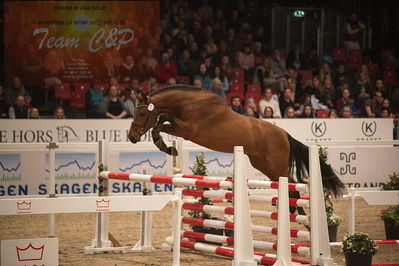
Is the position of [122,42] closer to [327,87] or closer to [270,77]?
[270,77]

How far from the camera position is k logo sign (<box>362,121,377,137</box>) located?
46.1 feet

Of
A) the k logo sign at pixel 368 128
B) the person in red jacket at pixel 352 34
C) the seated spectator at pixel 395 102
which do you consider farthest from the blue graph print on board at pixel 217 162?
the person in red jacket at pixel 352 34

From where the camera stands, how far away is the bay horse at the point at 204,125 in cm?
779

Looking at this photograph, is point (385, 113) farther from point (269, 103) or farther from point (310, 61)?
point (310, 61)

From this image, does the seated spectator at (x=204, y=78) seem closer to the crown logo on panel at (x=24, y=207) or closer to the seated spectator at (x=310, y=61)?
Answer: the seated spectator at (x=310, y=61)

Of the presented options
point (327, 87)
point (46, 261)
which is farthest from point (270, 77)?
point (46, 261)

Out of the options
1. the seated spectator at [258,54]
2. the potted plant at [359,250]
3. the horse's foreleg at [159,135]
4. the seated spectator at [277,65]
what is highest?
the seated spectator at [258,54]

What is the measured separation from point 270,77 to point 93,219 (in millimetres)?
7289

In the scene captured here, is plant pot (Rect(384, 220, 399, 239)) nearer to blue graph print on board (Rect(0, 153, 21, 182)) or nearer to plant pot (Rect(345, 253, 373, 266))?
plant pot (Rect(345, 253, 373, 266))

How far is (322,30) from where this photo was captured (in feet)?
64.6

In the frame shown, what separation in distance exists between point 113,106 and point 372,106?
5.73 m

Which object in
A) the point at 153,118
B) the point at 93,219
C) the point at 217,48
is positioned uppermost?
the point at 217,48

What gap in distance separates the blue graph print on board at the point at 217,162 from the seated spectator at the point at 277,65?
5.06 meters

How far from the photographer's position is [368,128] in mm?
14086
